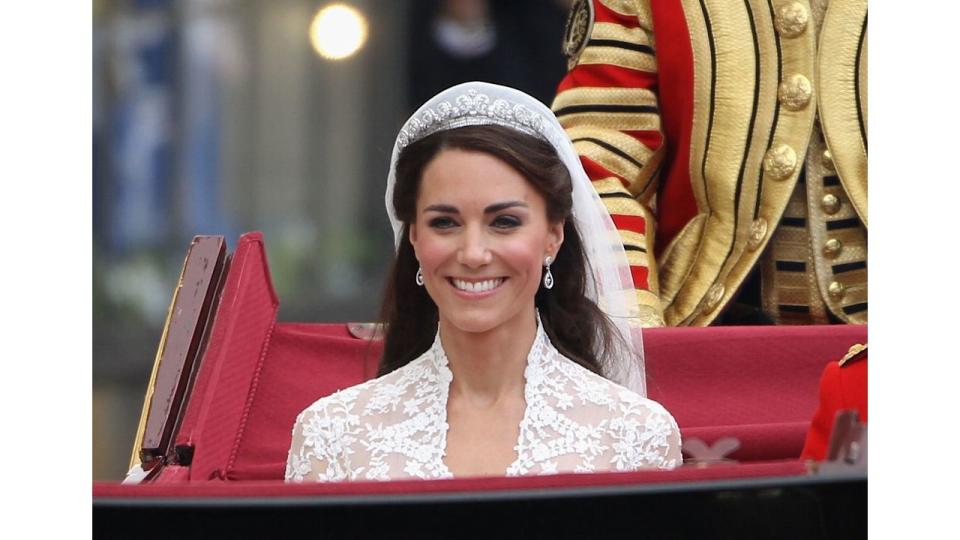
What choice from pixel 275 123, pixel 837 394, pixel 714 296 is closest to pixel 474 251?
pixel 837 394

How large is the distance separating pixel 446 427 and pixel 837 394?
0.38 metres

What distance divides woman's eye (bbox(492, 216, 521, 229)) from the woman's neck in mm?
101

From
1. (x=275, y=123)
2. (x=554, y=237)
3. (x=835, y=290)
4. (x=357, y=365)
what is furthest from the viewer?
(x=275, y=123)

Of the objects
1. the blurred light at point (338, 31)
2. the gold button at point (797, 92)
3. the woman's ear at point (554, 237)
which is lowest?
the woman's ear at point (554, 237)

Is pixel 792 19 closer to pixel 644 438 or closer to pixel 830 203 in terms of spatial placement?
pixel 830 203

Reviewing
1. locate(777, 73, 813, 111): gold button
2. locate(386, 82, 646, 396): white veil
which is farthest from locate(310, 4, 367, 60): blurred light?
locate(386, 82, 646, 396): white veil

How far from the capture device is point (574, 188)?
1798 mm

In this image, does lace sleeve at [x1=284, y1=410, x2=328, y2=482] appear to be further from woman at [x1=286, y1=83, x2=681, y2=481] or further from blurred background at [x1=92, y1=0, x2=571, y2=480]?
blurred background at [x1=92, y1=0, x2=571, y2=480]

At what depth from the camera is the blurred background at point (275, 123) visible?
11.9ft

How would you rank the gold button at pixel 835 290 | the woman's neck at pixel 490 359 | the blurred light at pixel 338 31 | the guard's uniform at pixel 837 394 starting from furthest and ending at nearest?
the blurred light at pixel 338 31, the gold button at pixel 835 290, the woman's neck at pixel 490 359, the guard's uniform at pixel 837 394

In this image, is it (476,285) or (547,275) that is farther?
(547,275)

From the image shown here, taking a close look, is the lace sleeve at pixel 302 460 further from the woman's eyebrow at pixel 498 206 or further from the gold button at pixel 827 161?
the gold button at pixel 827 161

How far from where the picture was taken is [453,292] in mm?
1664

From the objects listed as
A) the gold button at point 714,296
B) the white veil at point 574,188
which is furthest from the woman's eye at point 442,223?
the gold button at point 714,296
